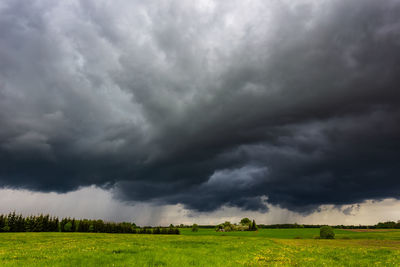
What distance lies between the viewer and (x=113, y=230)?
136 m

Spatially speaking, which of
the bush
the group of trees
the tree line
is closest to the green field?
the bush

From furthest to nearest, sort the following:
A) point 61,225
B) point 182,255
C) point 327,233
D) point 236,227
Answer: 1. point 236,227
2. point 61,225
3. point 327,233
4. point 182,255

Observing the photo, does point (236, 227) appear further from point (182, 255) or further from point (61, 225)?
point (182, 255)

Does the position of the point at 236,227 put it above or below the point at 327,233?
below

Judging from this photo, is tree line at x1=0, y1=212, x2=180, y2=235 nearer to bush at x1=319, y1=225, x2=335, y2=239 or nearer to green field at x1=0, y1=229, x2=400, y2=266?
bush at x1=319, y1=225, x2=335, y2=239

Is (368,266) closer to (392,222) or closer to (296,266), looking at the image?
(296,266)

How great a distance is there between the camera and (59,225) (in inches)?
5325

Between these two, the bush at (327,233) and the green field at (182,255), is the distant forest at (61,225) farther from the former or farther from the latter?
the green field at (182,255)

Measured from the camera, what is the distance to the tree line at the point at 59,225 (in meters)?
119

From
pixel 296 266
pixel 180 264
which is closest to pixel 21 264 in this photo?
pixel 180 264

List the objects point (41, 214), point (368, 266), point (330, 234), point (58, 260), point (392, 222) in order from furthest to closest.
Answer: point (392, 222), point (41, 214), point (330, 234), point (368, 266), point (58, 260)

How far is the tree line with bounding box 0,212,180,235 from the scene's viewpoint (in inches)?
4678

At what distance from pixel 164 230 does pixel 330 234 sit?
83208 mm

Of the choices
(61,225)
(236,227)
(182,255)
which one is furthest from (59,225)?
(182,255)
